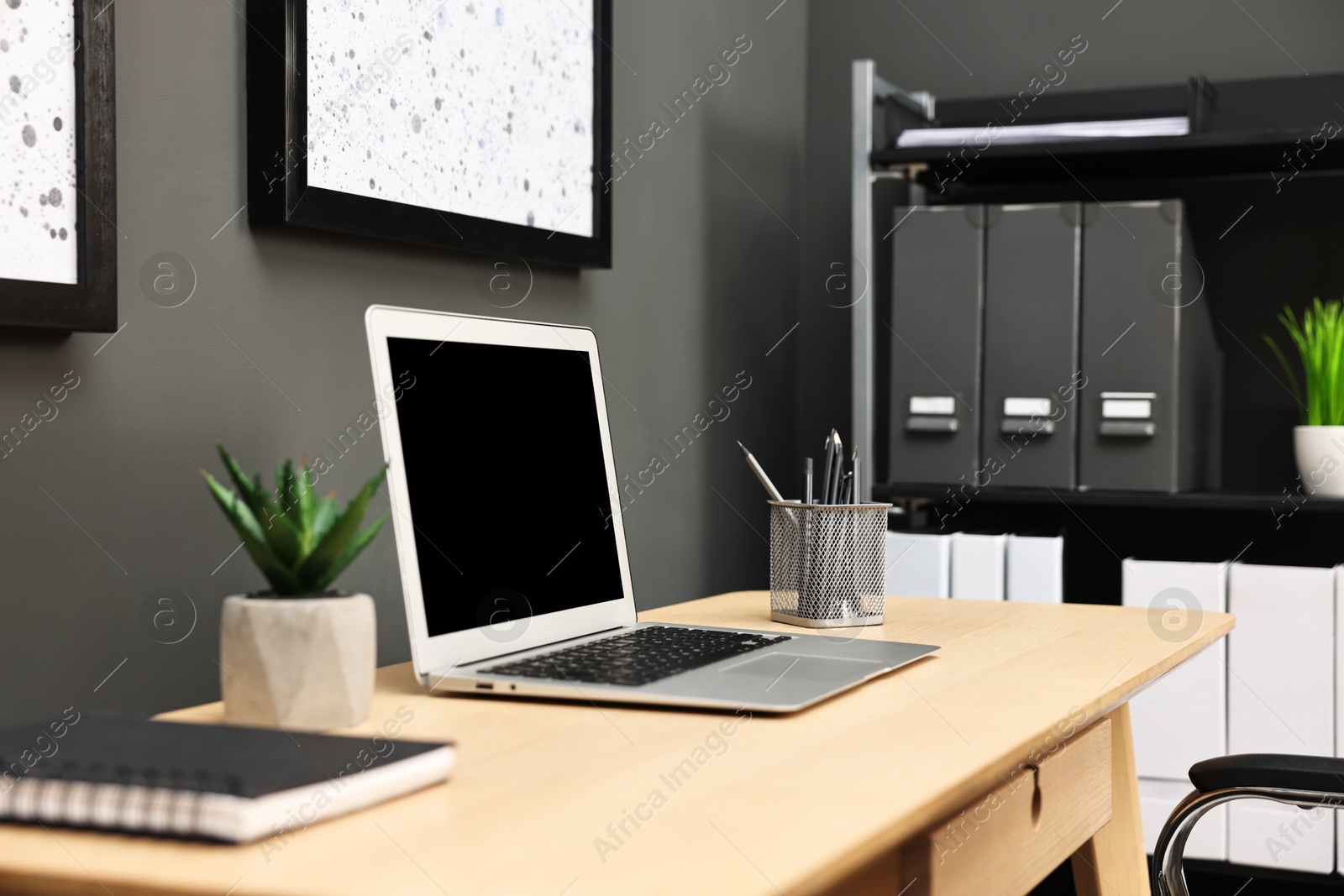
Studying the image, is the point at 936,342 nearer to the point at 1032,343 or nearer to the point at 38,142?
the point at 1032,343

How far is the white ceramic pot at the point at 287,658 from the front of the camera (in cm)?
74

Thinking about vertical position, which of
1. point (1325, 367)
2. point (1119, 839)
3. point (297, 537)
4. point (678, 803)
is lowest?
point (1119, 839)

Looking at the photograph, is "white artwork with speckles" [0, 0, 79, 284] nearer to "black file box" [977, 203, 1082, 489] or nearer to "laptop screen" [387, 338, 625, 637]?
"laptop screen" [387, 338, 625, 637]

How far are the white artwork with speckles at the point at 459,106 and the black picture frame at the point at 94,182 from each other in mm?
212

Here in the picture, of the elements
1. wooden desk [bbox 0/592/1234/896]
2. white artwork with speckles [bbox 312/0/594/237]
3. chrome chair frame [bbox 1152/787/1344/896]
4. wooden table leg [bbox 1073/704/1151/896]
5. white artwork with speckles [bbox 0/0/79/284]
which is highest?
white artwork with speckles [bbox 312/0/594/237]

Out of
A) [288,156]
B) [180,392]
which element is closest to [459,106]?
[288,156]

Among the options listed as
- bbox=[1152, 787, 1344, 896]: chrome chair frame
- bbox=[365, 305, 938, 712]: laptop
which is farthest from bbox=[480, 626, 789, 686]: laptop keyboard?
bbox=[1152, 787, 1344, 896]: chrome chair frame

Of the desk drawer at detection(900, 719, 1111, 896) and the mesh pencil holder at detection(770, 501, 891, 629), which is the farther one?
the mesh pencil holder at detection(770, 501, 891, 629)

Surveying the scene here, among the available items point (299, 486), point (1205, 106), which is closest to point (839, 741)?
point (299, 486)

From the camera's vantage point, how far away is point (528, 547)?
1.04m

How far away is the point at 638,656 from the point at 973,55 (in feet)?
5.35

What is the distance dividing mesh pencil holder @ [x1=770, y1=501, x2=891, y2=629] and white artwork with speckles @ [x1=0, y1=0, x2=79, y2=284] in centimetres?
67

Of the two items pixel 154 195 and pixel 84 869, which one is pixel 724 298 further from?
pixel 84 869

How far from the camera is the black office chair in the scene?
0.98m
